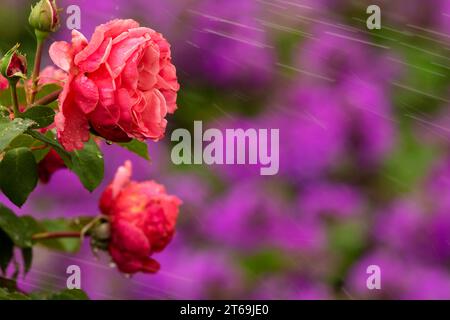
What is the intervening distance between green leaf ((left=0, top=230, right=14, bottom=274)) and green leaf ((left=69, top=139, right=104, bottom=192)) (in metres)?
0.11

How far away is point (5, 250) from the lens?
689 millimetres

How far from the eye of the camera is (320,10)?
1587 mm

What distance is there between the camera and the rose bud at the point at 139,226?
695mm

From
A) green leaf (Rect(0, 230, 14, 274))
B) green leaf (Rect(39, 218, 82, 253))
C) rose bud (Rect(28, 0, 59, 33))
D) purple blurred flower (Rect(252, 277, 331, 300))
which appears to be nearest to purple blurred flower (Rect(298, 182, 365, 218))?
purple blurred flower (Rect(252, 277, 331, 300))

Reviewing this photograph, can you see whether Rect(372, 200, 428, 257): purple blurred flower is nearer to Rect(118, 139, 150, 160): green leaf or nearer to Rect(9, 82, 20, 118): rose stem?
Rect(118, 139, 150, 160): green leaf

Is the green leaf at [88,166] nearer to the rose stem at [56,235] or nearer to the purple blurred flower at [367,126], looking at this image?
the rose stem at [56,235]

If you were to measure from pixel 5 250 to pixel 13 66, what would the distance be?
17 centimetres

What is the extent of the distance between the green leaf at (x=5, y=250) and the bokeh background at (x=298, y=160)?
0.59 metres

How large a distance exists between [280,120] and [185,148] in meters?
0.19

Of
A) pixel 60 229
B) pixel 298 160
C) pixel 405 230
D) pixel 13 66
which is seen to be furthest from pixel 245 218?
pixel 13 66
